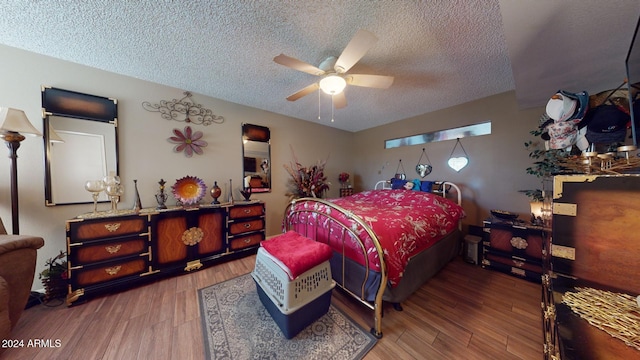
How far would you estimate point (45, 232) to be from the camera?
1853 millimetres

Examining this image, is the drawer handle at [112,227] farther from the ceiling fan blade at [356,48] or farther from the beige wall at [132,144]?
the ceiling fan blade at [356,48]

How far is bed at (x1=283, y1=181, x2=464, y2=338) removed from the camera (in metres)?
1.42

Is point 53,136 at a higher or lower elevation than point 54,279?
higher

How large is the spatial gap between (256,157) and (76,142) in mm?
1948

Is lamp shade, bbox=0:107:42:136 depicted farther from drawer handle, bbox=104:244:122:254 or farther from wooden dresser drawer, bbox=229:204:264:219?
wooden dresser drawer, bbox=229:204:264:219

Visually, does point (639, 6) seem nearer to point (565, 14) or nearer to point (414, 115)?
point (565, 14)

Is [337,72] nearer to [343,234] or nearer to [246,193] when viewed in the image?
[343,234]

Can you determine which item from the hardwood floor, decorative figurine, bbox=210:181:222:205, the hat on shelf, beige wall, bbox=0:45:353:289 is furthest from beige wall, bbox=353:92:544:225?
decorative figurine, bbox=210:181:222:205

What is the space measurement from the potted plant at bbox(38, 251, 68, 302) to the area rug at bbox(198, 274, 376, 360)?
1382mm

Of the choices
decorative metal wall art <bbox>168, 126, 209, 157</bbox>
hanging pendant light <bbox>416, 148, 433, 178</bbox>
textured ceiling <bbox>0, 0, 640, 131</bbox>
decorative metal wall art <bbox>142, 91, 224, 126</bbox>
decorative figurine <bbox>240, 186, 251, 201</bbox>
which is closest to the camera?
textured ceiling <bbox>0, 0, 640, 131</bbox>

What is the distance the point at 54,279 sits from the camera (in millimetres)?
1768

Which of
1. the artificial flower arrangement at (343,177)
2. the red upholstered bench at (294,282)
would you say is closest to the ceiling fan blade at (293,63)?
the red upholstered bench at (294,282)

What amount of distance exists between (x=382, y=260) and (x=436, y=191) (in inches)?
90.8

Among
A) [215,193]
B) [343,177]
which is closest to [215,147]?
[215,193]
